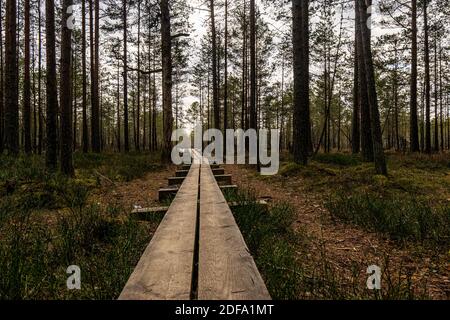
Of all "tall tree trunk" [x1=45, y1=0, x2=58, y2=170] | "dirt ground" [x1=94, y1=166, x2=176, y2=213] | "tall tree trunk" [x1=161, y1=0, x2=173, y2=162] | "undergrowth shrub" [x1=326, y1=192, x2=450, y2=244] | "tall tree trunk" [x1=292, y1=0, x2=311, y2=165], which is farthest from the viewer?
"tall tree trunk" [x1=161, y1=0, x2=173, y2=162]

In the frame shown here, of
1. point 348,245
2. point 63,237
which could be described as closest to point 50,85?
point 63,237

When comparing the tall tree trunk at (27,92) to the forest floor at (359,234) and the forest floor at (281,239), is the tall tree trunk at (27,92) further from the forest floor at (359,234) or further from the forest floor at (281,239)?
the forest floor at (359,234)

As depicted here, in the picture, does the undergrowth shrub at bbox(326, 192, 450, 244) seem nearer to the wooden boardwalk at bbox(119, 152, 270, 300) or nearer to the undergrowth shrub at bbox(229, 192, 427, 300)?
the undergrowth shrub at bbox(229, 192, 427, 300)

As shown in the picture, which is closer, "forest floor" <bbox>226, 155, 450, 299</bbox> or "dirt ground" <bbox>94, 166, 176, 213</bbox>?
"forest floor" <bbox>226, 155, 450, 299</bbox>

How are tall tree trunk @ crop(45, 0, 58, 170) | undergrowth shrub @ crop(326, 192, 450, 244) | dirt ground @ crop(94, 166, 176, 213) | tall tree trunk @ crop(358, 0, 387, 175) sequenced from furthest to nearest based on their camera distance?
tall tree trunk @ crop(45, 0, 58, 170) → tall tree trunk @ crop(358, 0, 387, 175) → dirt ground @ crop(94, 166, 176, 213) → undergrowth shrub @ crop(326, 192, 450, 244)

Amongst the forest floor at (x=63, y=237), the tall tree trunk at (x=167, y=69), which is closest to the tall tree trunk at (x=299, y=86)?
the forest floor at (x=63, y=237)

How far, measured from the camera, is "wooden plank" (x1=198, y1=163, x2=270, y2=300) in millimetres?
1539

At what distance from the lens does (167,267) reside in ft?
6.04

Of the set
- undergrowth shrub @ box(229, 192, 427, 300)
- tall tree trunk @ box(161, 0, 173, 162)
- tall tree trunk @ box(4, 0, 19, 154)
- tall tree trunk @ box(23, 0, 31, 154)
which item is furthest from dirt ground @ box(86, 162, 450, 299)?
tall tree trunk @ box(23, 0, 31, 154)

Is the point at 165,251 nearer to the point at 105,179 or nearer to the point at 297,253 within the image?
the point at 297,253

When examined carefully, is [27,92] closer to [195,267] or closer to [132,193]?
[132,193]

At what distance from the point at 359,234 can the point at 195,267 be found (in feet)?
8.45

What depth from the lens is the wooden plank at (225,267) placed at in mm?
1539

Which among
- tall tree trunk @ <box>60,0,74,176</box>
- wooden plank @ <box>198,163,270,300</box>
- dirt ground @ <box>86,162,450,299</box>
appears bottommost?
dirt ground @ <box>86,162,450,299</box>
